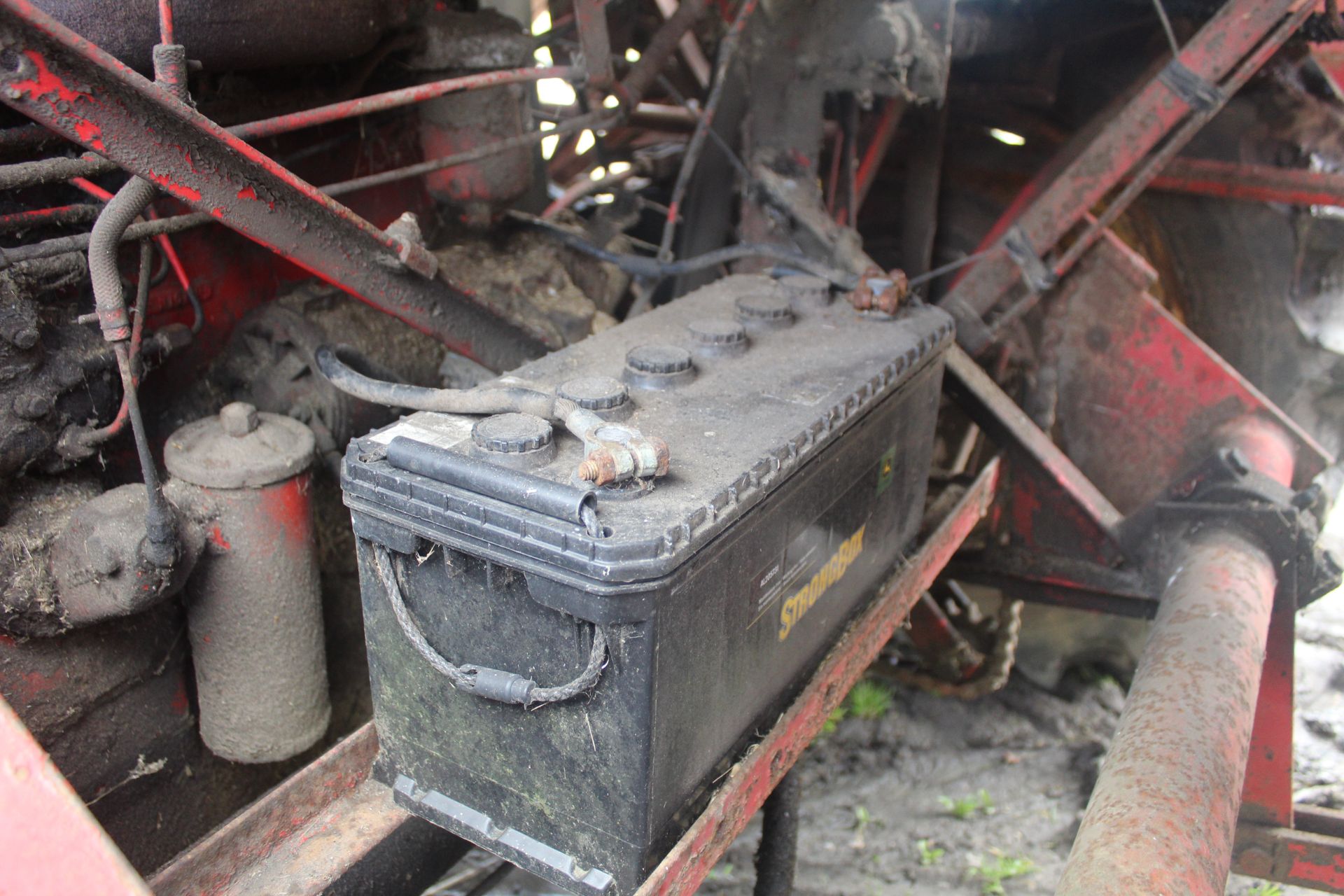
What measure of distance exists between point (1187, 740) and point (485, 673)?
3.21 ft

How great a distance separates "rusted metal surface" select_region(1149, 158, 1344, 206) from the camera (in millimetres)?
2744

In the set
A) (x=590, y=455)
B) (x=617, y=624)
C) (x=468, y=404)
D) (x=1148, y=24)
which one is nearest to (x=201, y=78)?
(x=468, y=404)

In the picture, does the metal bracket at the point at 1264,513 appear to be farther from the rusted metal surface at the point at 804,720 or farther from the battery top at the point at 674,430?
the battery top at the point at 674,430

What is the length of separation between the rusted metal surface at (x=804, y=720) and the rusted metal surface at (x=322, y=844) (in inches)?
15.6

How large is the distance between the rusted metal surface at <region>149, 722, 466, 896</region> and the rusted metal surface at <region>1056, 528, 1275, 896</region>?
87 cm

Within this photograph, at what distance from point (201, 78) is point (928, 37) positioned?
63.0 inches

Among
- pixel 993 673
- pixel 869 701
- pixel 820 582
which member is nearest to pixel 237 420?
pixel 820 582

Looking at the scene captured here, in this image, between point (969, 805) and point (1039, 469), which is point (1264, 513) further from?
point (969, 805)

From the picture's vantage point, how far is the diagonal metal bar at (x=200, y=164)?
115 centimetres

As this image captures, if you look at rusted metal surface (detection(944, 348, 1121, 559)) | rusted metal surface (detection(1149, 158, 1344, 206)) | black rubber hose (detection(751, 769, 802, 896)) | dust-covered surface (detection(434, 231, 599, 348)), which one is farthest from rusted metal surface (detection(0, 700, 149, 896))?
rusted metal surface (detection(1149, 158, 1344, 206))

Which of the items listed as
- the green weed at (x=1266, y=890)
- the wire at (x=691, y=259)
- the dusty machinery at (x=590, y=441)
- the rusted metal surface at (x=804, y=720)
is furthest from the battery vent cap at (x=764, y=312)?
the green weed at (x=1266, y=890)

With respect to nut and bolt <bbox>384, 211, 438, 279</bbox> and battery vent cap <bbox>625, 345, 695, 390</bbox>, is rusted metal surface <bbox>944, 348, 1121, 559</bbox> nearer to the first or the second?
battery vent cap <bbox>625, 345, 695, 390</bbox>

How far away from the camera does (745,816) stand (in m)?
1.45

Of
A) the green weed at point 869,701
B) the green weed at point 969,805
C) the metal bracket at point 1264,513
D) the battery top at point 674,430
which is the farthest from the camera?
the green weed at point 869,701
